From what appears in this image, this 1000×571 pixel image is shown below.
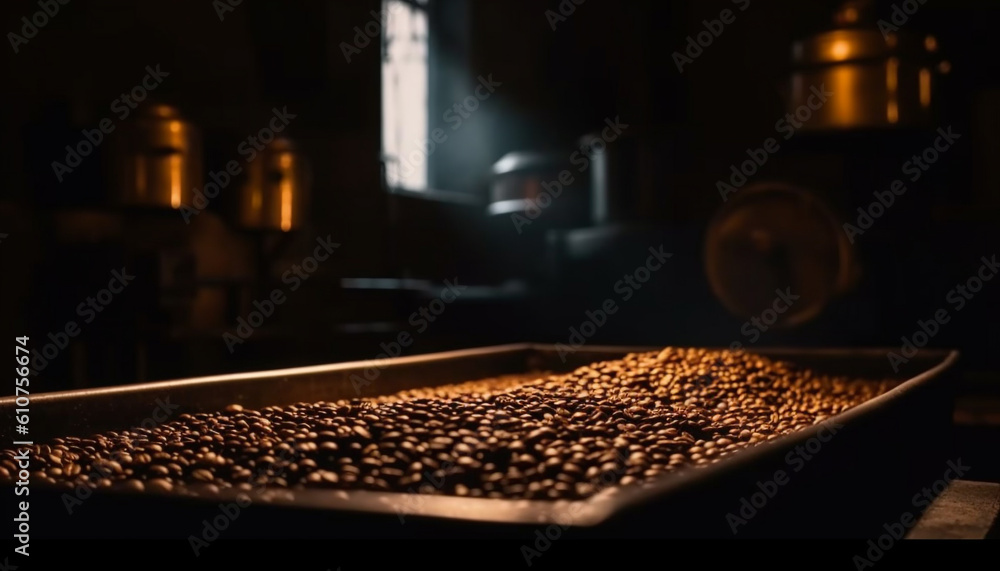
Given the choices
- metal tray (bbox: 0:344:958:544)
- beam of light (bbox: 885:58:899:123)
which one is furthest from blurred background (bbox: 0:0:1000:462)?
metal tray (bbox: 0:344:958:544)

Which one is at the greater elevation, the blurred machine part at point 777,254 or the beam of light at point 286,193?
the beam of light at point 286,193

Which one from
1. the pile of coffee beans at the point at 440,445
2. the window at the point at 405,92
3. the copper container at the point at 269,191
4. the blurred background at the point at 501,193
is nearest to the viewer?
the pile of coffee beans at the point at 440,445

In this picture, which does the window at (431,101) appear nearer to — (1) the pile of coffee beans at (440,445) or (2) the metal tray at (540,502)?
(2) the metal tray at (540,502)

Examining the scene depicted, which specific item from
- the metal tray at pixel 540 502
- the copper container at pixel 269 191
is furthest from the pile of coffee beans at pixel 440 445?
the copper container at pixel 269 191

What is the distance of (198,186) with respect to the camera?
3766 mm

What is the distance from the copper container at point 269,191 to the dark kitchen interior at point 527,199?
0.5 inches

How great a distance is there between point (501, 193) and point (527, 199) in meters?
0.23

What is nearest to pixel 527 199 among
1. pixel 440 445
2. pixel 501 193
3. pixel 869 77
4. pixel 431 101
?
pixel 501 193

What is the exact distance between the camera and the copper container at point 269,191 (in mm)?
4453

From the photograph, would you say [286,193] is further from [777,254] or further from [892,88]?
[892,88]

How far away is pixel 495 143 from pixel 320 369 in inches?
234

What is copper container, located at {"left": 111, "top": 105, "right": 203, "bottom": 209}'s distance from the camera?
3.57 m

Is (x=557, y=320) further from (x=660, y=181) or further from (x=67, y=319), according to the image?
(x=67, y=319)

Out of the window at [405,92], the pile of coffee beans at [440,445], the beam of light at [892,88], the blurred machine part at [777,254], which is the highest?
the window at [405,92]
